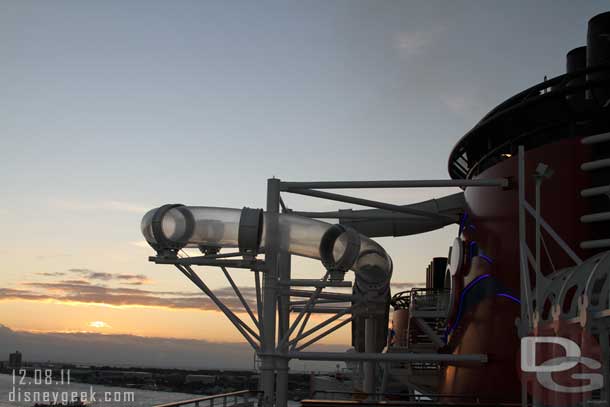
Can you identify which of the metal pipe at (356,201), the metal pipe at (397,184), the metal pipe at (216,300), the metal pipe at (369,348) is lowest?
the metal pipe at (369,348)

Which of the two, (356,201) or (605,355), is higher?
(356,201)

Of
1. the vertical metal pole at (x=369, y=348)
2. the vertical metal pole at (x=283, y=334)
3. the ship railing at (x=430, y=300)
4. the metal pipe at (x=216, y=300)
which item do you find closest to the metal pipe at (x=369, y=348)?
the vertical metal pole at (x=369, y=348)

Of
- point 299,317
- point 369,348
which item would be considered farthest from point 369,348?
point 299,317

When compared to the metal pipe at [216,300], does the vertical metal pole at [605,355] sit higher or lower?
lower

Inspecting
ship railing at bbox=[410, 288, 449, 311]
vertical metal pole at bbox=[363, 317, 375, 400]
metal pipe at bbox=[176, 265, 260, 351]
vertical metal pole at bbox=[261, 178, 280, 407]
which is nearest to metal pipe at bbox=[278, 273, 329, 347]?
vertical metal pole at bbox=[261, 178, 280, 407]

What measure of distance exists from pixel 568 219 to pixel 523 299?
4528mm

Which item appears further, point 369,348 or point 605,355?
point 369,348

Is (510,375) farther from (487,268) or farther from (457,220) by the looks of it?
(457,220)

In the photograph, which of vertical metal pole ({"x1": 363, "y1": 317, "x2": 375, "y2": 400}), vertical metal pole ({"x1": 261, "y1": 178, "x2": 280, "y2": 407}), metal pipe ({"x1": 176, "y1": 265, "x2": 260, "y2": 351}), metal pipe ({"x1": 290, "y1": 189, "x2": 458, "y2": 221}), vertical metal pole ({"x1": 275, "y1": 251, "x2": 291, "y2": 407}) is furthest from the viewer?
vertical metal pole ({"x1": 363, "y1": 317, "x2": 375, "y2": 400})

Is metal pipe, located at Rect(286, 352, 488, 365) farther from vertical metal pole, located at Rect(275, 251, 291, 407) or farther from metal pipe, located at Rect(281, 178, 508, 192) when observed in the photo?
metal pipe, located at Rect(281, 178, 508, 192)

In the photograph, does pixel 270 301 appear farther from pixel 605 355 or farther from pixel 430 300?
pixel 430 300

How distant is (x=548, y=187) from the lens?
848 inches

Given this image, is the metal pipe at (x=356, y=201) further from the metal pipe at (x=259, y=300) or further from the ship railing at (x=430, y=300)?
the ship railing at (x=430, y=300)

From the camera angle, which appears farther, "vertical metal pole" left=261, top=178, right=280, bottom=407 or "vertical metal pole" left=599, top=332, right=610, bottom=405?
"vertical metal pole" left=261, top=178, right=280, bottom=407
